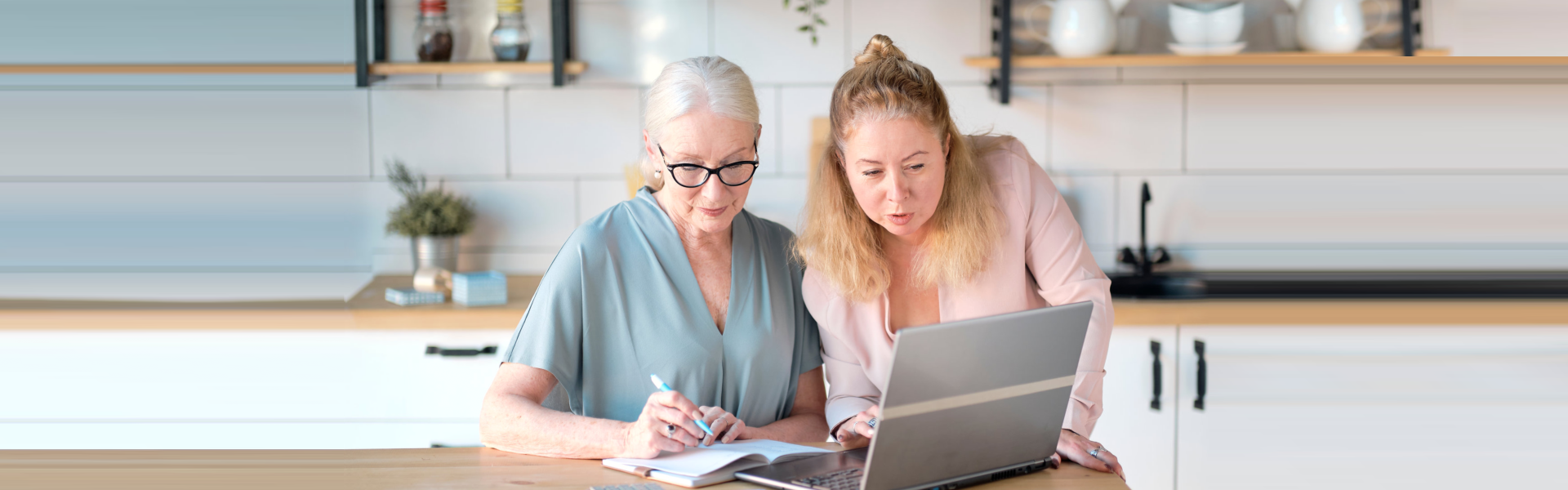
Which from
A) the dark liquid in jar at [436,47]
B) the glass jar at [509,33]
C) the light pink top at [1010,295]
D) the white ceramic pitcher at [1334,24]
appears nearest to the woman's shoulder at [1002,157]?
the light pink top at [1010,295]

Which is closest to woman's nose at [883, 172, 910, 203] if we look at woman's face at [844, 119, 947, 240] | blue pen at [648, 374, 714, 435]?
woman's face at [844, 119, 947, 240]

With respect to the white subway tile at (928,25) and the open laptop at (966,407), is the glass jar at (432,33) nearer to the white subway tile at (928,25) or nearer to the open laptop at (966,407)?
the white subway tile at (928,25)

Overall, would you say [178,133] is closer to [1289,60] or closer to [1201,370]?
[1201,370]

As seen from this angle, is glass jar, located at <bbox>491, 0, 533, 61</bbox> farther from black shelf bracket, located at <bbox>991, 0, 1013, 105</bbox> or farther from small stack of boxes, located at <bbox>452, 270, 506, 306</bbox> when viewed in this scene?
black shelf bracket, located at <bbox>991, 0, 1013, 105</bbox>

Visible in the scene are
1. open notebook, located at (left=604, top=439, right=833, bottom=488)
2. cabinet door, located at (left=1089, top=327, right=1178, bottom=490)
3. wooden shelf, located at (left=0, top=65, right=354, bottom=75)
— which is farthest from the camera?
cabinet door, located at (left=1089, top=327, right=1178, bottom=490)

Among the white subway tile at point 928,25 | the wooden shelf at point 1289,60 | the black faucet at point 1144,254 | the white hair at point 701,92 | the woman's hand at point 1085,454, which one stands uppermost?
the white subway tile at point 928,25

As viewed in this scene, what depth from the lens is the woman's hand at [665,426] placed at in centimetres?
116

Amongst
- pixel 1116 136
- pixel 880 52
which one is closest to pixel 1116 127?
pixel 1116 136

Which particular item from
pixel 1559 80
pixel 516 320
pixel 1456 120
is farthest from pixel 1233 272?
pixel 516 320

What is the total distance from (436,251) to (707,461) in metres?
1.85

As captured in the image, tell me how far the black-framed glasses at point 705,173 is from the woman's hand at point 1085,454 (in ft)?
1.69

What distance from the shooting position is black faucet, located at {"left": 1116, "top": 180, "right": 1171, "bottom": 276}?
2.74 metres

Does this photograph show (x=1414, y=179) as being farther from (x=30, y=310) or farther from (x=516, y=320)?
(x=30, y=310)

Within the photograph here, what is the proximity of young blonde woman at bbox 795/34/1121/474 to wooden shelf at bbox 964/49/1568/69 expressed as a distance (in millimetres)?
1152
